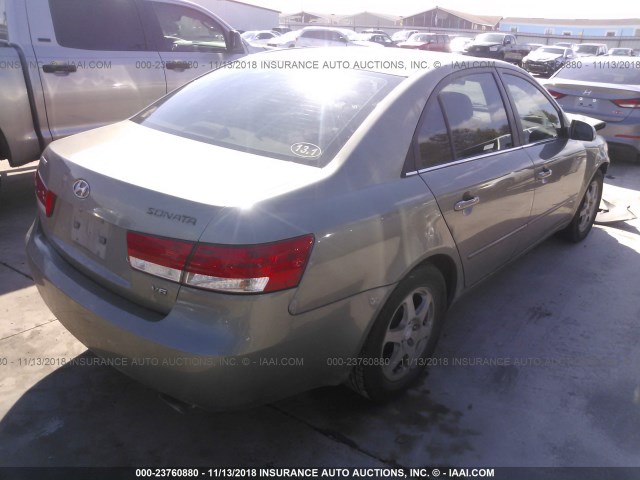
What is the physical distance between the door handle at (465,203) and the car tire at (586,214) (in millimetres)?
2256

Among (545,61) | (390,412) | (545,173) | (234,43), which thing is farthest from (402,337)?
(545,61)

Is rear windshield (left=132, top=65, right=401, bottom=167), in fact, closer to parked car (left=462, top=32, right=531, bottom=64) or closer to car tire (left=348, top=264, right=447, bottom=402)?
car tire (left=348, top=264, right=447, bottom=402)

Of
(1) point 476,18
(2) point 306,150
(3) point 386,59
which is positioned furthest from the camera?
(1) point 476,18

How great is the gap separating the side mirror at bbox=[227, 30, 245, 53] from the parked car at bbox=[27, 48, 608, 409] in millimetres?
3285

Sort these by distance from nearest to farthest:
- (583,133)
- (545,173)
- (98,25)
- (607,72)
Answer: (545,173)
(583,133)
(98,25)
(607,72)

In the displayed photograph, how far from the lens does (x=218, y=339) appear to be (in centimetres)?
195

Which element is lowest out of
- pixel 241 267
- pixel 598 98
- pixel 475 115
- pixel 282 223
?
pixel 598 98

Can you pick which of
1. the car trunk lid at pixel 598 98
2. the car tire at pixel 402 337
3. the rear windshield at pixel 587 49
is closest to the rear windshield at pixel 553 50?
the rear windshield at pixel 587 49

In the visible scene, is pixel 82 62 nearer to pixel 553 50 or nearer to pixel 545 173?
pixel 545 173

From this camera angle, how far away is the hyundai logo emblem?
225 cm

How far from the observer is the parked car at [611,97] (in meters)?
7.54

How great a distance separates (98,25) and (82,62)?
1.49 feet

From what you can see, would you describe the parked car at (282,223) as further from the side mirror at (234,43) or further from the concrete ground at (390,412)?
the side mirror at (234,43)

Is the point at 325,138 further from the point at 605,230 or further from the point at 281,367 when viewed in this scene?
the point at 605,230
